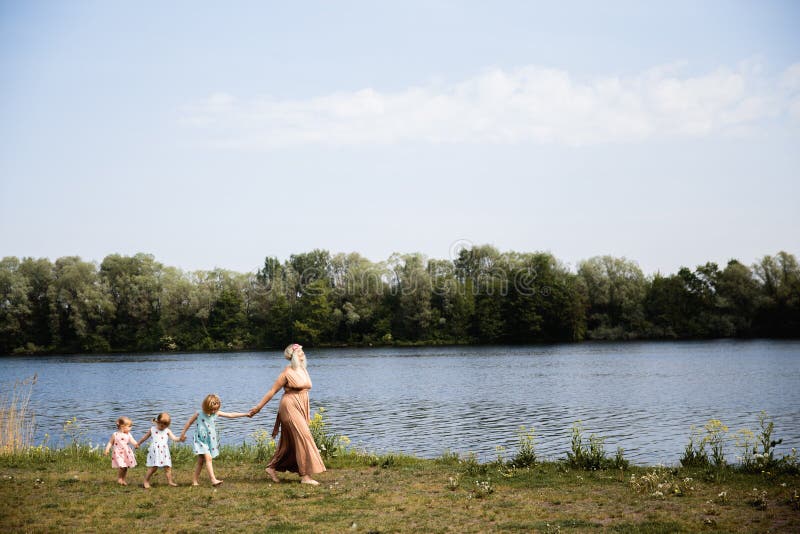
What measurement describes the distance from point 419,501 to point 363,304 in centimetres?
8485

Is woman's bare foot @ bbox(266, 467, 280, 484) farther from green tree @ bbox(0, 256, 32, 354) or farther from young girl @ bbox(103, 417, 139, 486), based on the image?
green tree @ bbox(0, 256, 32, 354)

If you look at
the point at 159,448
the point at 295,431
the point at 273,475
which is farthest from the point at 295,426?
the point at 159,448

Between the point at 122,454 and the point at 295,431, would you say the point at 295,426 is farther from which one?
the point at 122,454

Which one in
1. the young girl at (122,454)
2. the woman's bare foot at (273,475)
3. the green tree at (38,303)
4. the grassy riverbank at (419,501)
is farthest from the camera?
the green tree at (38,303)

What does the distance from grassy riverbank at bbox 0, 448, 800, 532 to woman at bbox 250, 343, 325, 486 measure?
0.98 ft

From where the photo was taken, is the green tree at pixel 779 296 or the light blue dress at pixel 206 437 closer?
the light blue dress at pixel 206 437

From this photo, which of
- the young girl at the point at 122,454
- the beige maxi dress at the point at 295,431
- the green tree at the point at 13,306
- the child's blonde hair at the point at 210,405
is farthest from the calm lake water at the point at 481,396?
the green tree at the point at 13,306

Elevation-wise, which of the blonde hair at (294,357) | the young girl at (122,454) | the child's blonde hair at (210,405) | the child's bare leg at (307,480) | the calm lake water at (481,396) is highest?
the blonde hair at (294,357)

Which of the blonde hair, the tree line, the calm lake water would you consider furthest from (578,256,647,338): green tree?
the blonde hair

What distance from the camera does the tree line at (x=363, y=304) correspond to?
9112 cm

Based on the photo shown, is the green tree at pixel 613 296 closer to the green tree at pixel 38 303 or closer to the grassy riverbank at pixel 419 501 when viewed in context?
the green tree at pixel 38 303

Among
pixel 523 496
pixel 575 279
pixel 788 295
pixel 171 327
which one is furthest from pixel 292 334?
pixel 523 496

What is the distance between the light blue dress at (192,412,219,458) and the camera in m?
11.6

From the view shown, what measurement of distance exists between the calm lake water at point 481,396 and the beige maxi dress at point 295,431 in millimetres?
7518
